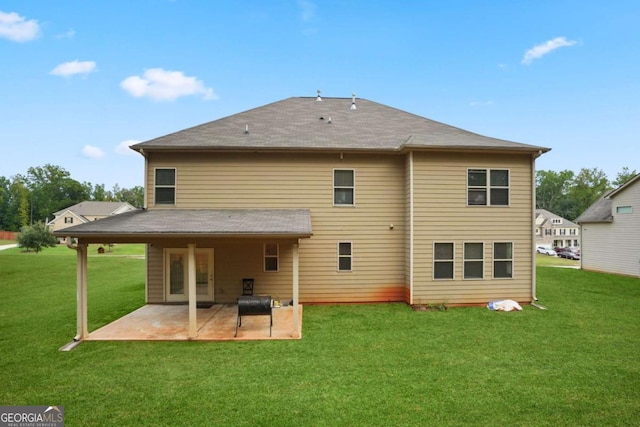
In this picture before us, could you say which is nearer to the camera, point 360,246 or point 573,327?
point 573,327

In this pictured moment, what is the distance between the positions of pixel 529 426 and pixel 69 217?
6420 cm

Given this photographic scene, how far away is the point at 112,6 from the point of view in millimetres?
13492

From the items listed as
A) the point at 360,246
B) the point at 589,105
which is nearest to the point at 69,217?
the point at 360,246

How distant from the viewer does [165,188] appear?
934 cm

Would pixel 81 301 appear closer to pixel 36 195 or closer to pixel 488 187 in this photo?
pixel 488 187

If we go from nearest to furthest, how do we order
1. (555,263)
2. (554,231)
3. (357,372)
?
1. (357,372)
2. (555,263)
3. (554,231)

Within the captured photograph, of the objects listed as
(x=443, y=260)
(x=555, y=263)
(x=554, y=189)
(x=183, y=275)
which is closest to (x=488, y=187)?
(x=443, y=260)

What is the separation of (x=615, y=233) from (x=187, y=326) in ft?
67.4

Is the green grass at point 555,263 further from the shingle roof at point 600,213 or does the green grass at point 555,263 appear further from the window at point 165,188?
the window at point 165,188

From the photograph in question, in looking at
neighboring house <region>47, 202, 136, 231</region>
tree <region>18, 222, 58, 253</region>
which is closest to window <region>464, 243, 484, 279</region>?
tree <region>18, 222, 58, 253</region>

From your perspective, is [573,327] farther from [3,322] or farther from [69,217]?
[69,217]

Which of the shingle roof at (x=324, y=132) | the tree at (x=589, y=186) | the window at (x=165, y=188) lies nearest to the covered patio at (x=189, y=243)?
the window at (x=165, y=188)

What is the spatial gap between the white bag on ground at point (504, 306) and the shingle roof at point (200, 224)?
6095mm

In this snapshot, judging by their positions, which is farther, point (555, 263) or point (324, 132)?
point (555, 263)
